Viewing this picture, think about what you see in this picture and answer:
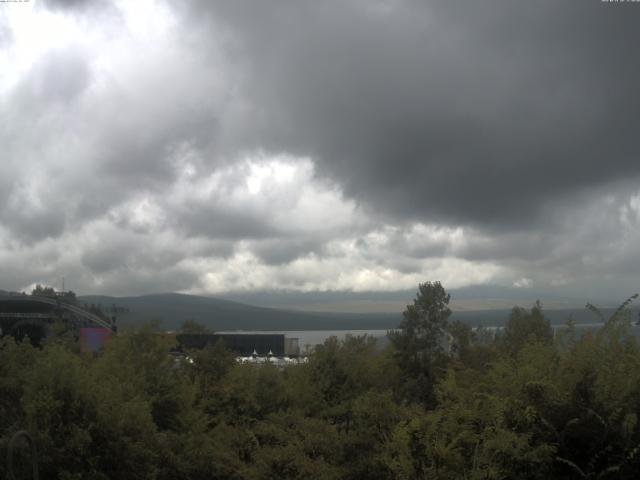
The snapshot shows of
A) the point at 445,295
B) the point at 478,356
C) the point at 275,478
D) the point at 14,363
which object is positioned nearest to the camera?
the point at 275,478

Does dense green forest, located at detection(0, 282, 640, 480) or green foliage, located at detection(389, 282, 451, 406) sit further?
green foliage, located at detection(389, 282, 451, 406)

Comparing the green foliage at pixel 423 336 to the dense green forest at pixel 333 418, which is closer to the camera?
the dense green forest at pixel 333 418

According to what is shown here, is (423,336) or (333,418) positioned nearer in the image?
(333,418)

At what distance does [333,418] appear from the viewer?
26.4 meters

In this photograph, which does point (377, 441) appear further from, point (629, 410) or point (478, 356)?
point (478, 356)

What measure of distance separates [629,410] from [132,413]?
12.4 m

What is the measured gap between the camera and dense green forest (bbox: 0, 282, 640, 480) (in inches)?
526

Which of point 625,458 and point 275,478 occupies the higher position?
point 625,458

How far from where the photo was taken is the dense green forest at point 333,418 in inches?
526

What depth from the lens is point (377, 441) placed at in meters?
16.3

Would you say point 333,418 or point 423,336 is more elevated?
point 423,336

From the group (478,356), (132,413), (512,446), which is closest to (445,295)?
(478,356)

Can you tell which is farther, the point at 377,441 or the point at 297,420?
the point at 297,420

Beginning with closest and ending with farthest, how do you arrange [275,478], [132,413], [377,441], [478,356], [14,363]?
1. [377,441]
2. [275,478]
3. [132,413]
4. [14,363]
5. [478,356]
